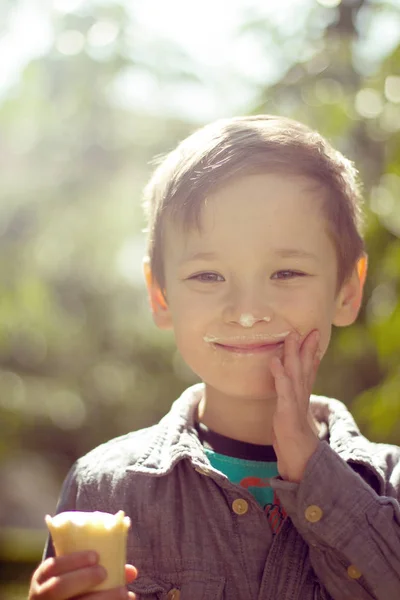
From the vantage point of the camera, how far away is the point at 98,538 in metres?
1.69

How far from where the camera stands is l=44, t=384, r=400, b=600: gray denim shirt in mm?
2041

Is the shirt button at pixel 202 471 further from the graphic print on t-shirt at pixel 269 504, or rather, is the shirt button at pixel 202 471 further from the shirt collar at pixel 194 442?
the graphic print on t-shirt at pixel 269 504

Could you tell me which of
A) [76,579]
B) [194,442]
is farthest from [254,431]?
[76,579]

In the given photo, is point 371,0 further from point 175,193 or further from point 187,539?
point 187,539

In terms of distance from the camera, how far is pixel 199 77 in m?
6.07

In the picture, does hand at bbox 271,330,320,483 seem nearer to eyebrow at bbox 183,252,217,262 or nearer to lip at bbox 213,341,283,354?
lip at bbox 213,341,283,354

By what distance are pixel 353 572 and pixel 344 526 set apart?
122mm

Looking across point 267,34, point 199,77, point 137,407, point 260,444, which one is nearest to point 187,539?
point 260,444

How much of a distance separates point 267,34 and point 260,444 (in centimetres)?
308

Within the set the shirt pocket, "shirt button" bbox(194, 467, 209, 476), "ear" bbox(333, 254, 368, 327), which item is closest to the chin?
"shirt button" bbox(194, 467, 209, 476)

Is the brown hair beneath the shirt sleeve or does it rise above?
above

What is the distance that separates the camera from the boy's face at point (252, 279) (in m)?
2.22

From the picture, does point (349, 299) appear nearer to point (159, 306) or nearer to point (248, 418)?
point (248, 418)

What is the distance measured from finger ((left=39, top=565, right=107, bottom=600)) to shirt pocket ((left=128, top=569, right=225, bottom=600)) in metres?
0.53
